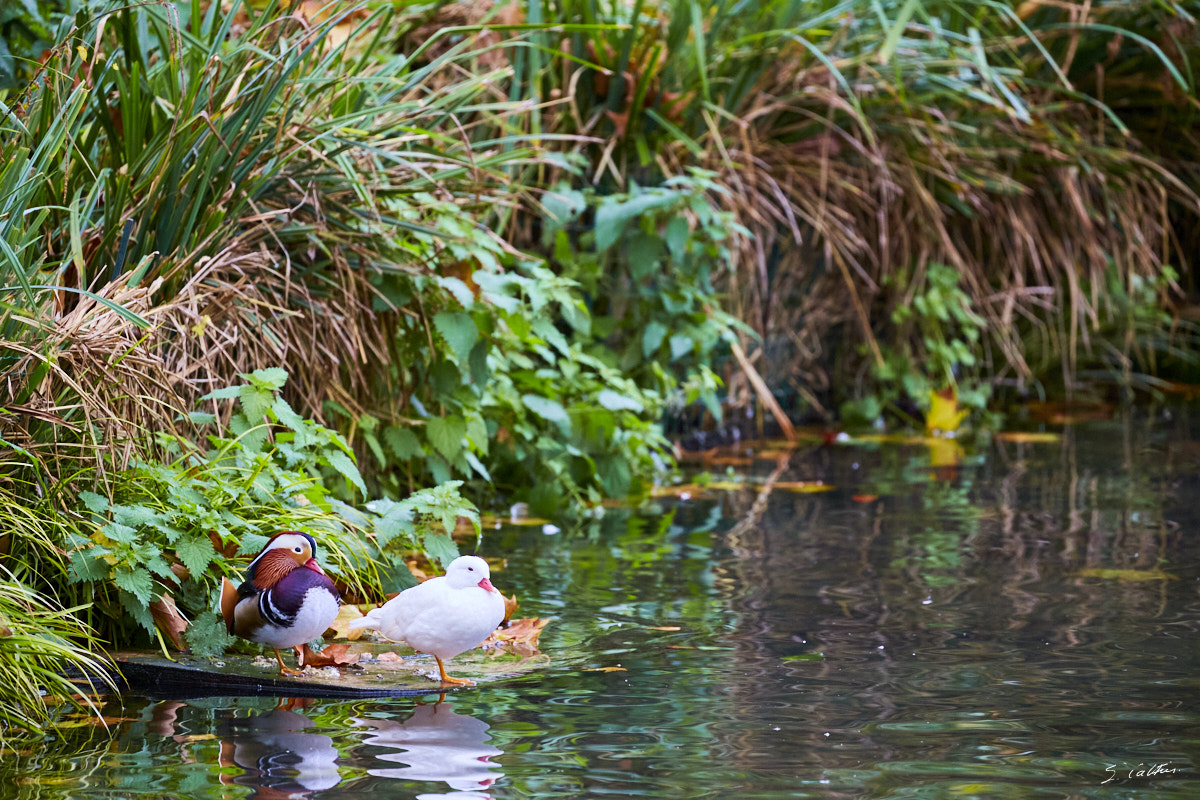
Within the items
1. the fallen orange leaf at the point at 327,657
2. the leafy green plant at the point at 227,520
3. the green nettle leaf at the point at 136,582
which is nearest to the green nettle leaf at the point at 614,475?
the leafy green plant at the point at 227,520

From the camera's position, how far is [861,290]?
6.79 metres

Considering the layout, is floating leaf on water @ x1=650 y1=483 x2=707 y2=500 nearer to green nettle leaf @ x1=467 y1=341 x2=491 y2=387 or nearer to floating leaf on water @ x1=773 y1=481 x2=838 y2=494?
floating leaf on water @ x1=773 y1=481 x2=838 y2=494

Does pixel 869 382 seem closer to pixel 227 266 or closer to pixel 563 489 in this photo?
pixel 563 489

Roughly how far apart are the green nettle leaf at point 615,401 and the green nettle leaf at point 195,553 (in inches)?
79.5

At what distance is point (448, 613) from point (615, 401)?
204 centimetres

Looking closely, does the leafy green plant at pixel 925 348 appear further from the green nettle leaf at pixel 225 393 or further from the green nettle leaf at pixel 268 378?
the green nettle leaf at pixel 225 393

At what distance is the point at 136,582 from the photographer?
8.35 feet

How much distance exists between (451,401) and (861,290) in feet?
10.7

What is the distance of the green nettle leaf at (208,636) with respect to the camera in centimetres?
267

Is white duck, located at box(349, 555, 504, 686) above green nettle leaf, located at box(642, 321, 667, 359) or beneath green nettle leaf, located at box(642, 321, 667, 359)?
beneath

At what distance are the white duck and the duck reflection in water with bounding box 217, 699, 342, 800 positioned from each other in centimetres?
26

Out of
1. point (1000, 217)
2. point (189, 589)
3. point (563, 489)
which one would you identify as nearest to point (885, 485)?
point (563, 489)

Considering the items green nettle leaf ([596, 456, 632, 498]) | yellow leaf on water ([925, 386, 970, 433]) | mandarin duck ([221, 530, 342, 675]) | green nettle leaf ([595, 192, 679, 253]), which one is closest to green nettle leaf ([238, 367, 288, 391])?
mandarin duck ([221, 530, 342, 675])

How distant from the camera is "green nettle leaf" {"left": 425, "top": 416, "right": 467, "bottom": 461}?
156 inches
